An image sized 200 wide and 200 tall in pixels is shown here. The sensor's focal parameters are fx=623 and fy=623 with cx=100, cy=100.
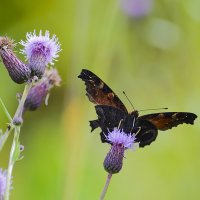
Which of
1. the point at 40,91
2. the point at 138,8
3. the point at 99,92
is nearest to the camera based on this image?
the point at 99,92

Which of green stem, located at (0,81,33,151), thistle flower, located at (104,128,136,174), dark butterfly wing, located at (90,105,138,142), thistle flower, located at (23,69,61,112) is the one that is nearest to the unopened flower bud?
thistle flower, located at (104,128,136,174)

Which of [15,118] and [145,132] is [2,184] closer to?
[15,118]

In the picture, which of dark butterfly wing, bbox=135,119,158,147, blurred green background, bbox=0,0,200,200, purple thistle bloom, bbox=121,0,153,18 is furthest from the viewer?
purple thistle bloom, bbox=121,0,153,18

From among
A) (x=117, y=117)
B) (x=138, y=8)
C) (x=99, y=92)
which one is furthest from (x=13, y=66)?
(x=138, y=8)

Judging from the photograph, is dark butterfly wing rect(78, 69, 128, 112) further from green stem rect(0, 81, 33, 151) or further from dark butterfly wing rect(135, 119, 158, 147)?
green stem rect(0, 81, 33, 151)

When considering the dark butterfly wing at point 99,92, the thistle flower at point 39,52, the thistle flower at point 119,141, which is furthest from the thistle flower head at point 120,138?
the thistle flower at point 39,52

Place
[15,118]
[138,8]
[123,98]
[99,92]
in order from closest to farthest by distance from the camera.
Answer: [15,118] < [99,92] < [123,98] < [138,8]
